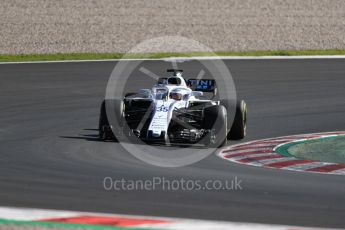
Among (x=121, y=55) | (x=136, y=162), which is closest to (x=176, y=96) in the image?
(x=136, y=162)

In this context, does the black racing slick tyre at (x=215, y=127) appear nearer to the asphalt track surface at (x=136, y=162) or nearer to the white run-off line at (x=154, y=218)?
the asphalt track surface at (x=136, y=162)

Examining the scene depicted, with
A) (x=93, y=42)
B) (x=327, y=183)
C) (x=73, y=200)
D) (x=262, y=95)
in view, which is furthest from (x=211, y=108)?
(x=93, y=42)

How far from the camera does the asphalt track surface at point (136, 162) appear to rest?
11.6 metres

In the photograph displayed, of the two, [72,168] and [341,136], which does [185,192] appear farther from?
[341,136]

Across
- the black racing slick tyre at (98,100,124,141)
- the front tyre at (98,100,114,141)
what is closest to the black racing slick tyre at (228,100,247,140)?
the black racing slick tyre at (98,100,124,141)

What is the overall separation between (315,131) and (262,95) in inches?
260

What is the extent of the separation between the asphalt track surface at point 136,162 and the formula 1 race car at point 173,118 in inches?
24.9

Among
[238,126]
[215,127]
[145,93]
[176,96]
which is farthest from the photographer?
[145,93]

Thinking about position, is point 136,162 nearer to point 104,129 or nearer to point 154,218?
point 104,129

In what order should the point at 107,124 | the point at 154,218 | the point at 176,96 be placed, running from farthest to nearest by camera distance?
the point at 176,96 → the point at 107,124 → the point at 154,218

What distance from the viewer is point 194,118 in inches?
709

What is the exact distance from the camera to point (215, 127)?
17.4 m

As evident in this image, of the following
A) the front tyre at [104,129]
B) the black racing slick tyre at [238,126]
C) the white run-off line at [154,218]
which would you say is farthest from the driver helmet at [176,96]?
the white run-off line at [154,218]

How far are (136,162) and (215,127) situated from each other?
244cm
